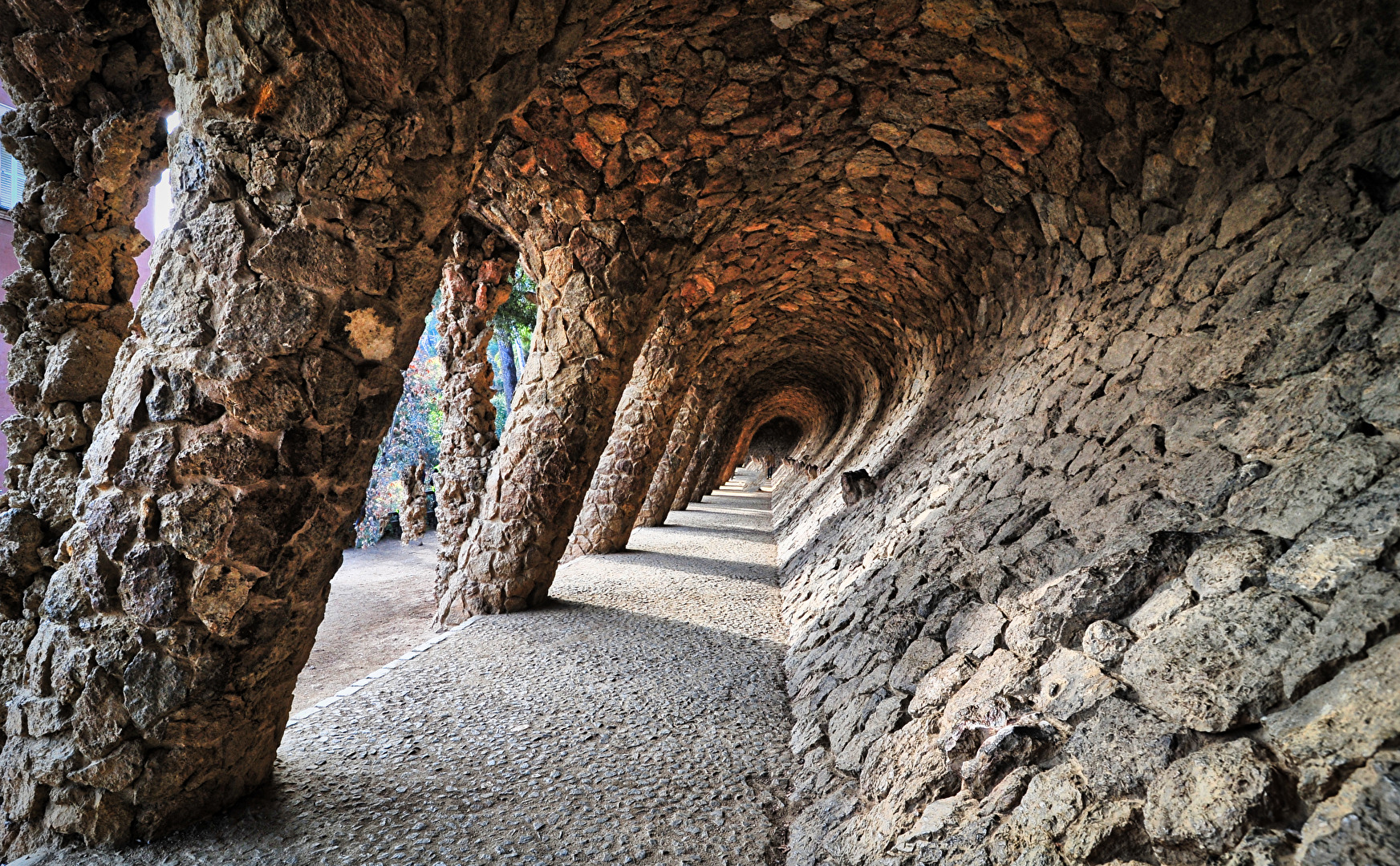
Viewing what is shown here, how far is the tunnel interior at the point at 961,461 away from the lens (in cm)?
157

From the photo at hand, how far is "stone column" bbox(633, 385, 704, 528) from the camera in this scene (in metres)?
10.5

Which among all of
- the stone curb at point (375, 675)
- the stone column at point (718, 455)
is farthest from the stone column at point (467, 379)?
the stone column at point (718, 455)

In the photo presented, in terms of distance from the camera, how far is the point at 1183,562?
189cm

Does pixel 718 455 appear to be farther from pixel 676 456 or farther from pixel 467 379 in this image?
pixel 467 379

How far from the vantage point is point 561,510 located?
16.4 feet

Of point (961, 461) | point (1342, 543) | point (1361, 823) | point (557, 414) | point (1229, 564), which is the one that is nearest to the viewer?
point (1361, 823)

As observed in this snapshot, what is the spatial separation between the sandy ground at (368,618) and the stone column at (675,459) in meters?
3.41

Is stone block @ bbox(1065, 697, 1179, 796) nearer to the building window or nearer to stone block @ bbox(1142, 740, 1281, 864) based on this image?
stone block @ bbox(1142, 740, 1281, 864)

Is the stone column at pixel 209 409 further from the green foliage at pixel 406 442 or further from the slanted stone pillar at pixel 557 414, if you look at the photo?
the green foliage at pixel 406 442

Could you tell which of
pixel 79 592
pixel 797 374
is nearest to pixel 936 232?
pixel 79 592

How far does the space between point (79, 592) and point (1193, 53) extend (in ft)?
14.4

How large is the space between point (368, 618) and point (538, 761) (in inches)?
263

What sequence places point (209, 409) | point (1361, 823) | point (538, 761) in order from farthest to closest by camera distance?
point (538, 761)
point (209, 409)
point (1361, 823)

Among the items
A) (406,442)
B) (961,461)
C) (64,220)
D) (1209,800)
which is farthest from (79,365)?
(406,442)
